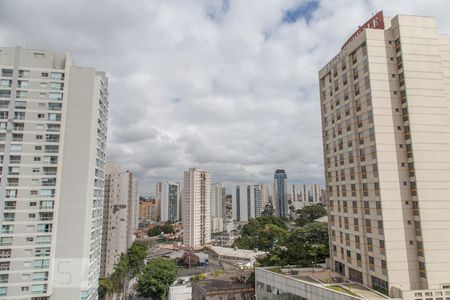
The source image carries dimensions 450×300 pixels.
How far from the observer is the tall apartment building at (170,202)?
591 ft

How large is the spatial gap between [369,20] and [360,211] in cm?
1885

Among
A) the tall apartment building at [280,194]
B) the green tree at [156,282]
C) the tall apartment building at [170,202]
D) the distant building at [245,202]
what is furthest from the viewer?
the tall apartment building at [170,202]

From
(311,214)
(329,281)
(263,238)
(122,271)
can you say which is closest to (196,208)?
(263,238)

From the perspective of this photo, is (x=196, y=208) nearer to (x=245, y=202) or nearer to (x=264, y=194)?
(x=245, y=202)

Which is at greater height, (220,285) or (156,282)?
(220,285)

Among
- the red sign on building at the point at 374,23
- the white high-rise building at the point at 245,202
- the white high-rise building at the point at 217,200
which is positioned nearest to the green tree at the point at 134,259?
the red sign on building at the point at 374,23

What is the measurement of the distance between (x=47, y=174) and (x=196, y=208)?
80.3m

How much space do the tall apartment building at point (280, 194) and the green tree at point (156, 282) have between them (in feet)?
396

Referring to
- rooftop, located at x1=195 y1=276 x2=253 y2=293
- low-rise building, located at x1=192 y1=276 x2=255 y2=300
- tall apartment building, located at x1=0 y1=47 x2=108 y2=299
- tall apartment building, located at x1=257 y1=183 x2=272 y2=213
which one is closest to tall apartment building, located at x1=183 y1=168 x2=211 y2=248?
tall apartment building, located at x1=257 y1=183 x2=272 y2=213

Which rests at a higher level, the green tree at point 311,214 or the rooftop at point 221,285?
the green tree at point 311,214

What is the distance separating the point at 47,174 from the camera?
1339 inches

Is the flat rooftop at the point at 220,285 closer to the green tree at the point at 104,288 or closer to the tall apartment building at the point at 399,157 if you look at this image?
the tall apartment building at the point at 399,157

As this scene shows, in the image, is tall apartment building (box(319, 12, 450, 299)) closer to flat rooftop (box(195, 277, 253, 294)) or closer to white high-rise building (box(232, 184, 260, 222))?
flat rooftop (box(195, 277, 253, 294))

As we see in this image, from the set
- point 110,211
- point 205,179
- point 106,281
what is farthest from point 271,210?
point 106,281
